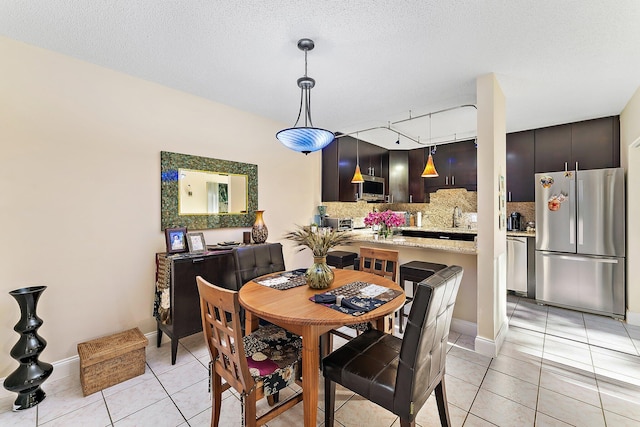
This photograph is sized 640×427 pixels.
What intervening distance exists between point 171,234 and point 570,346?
13.1ft

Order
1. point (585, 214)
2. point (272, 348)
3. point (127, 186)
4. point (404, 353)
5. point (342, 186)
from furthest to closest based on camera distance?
point (342, 186) < point (585, 214) < point (127, 186) < point (272, 348) < point (404, 353)

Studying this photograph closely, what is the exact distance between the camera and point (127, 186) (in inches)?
101

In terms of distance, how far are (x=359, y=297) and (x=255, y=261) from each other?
1.12 meters

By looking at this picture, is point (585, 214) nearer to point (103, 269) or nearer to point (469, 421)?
point (469, 421)

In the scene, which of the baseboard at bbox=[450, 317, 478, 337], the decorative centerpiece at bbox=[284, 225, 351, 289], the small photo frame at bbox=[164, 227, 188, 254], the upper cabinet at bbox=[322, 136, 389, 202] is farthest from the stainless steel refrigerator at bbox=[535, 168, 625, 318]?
the small photo frame at bbox=[164, 227, 188, 254]

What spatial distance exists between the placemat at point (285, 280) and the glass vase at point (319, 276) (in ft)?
0.49

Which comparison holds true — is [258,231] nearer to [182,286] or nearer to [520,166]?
[182,286]

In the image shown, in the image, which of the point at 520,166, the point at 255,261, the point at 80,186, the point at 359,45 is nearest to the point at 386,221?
the point at 255,261

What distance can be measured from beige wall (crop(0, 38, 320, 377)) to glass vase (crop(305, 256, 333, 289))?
1.74m

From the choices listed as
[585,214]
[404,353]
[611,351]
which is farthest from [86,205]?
[585,214]

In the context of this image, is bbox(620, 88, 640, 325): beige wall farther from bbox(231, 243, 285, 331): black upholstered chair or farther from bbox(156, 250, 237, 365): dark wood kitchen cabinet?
bbox(156, 250, 237, 365): dark wood kitchen cabinet

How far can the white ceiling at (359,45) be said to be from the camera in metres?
1.73

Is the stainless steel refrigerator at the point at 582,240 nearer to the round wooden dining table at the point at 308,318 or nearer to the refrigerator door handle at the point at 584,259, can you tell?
the refrigerator door handle at the point at 584,259

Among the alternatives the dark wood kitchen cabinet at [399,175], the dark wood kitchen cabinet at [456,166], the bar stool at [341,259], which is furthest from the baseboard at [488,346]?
the dark wood kitchen cabinet at [399,175]
